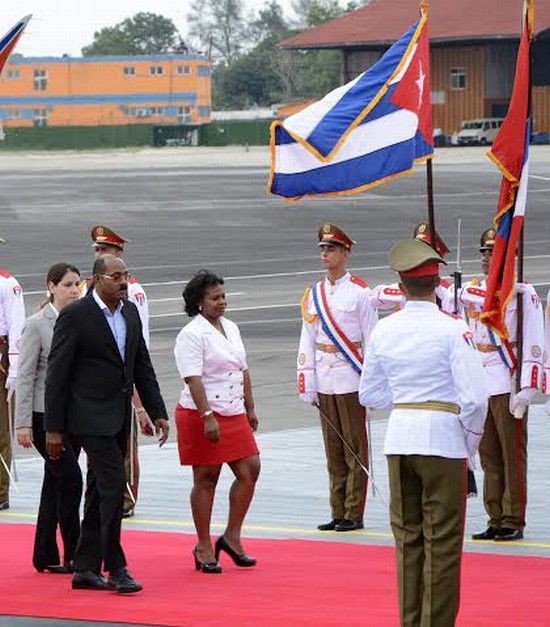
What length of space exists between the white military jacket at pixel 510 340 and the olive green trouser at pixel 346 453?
37.5 inches

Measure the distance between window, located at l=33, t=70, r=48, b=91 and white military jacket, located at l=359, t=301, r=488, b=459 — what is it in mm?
145266

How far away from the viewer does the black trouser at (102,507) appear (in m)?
9.94

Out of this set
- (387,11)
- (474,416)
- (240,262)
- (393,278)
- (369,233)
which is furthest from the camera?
(387,11)

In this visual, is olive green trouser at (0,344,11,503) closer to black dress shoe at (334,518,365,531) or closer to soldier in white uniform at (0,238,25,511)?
soldier in white uniform at (0,238,25,511)

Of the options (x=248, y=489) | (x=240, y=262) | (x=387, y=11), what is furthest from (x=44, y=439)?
(x=387, y=11)

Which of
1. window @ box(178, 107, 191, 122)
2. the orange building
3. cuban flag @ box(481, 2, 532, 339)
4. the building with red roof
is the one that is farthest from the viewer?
window @ box(178, 107, 191, 122)

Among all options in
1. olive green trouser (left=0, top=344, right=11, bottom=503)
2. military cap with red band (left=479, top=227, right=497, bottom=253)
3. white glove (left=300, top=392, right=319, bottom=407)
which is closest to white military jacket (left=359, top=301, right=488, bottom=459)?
military cap with red band (left=479, top=227, right=497, bottom=253)

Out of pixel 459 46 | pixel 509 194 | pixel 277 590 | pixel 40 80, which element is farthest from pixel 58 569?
pixel 40 80

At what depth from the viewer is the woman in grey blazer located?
10625mm

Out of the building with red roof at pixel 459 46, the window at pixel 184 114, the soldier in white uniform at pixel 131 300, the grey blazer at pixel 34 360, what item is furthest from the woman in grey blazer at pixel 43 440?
the window at pixel 184 114

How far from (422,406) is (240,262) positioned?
29.3m

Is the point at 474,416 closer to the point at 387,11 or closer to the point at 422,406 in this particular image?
the point at 422,406

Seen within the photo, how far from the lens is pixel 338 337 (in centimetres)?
1213

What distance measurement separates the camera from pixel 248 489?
1070 centimetres
